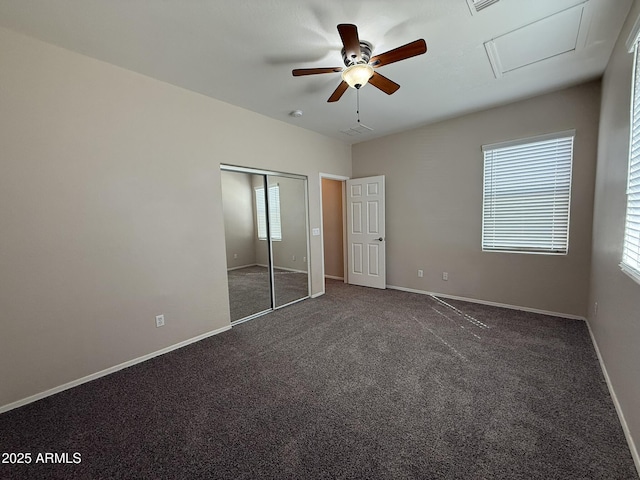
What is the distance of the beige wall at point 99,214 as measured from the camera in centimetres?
195

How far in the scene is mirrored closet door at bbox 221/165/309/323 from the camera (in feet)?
11.3

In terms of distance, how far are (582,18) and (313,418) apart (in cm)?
356

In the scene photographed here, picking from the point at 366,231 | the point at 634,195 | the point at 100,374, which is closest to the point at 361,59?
the point at 634,195

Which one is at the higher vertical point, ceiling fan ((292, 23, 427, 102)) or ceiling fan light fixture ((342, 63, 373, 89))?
ceiling fan ((292, 23, 427, 102))

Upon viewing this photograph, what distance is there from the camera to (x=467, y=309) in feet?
12.1

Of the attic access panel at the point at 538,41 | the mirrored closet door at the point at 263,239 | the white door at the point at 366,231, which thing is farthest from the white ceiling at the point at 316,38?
the white door at the point at 366,231

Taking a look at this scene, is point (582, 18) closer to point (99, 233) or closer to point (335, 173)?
point (335, 173)

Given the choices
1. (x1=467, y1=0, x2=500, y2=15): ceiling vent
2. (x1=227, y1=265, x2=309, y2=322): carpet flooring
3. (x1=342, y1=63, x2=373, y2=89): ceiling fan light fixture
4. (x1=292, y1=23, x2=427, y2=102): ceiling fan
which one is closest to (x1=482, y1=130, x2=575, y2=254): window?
(x1=467, y1=0, x2=500, y2=15): ceiling vent

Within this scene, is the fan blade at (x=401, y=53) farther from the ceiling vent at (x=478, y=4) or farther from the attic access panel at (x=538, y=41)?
the attic access panel at (x=538, y=41)

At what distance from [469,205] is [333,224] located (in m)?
2.66

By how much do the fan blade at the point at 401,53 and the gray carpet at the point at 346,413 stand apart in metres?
2.52

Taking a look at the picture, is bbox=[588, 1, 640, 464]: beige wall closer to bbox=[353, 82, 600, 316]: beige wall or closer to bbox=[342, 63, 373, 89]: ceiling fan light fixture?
bbox=[353, 82, 600, 316]: beige wall

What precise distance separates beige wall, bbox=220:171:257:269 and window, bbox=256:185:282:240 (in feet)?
0.28

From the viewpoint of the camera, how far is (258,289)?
3.80 m
